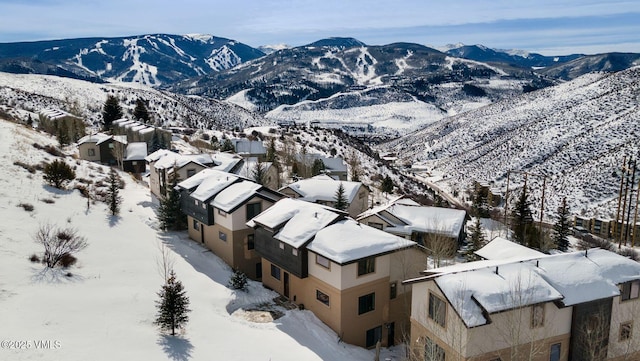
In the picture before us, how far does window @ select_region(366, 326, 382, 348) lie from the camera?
23275 mm

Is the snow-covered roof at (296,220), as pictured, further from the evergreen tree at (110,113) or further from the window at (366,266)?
the evergreen tree at (110,113)

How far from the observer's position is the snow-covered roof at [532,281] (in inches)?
643

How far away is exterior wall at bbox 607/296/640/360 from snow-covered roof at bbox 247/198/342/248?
13.5 m

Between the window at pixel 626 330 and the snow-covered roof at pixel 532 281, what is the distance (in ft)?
6.82

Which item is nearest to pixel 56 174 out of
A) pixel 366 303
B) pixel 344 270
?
pixel 344 270

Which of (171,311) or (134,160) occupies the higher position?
(134,160)

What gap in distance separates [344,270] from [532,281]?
8.46m

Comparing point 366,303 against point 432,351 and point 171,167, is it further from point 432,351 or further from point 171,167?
point 171,167

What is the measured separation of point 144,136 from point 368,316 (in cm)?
5201

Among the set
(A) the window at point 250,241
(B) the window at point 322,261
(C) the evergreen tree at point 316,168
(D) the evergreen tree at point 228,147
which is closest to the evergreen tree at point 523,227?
(C) the evergreen tree at point 316,168

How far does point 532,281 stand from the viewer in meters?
17.2

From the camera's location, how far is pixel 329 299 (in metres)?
22.6

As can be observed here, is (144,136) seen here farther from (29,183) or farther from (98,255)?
(98,255)

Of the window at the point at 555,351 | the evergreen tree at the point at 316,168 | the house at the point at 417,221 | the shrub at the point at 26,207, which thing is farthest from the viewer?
the evergreen tree at the point at 316,168
